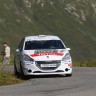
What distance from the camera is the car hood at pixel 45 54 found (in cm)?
2041

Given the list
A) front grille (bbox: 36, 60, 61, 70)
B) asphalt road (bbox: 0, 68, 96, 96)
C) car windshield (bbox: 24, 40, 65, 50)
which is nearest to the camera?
asphalt road (bbox: 0, 68, 96, 96)

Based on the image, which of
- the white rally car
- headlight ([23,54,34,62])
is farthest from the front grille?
headlight ([23,54,34,62])

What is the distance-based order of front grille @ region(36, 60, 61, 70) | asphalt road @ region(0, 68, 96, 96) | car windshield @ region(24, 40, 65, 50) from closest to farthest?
asphalt road @ region(0, 68, 96, 96) → front grille @ region(36, 60, 61, 70) → car windshield @ region(24, 40, 65, 50)

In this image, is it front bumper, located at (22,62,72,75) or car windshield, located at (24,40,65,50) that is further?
car windshield, located at (24,40,65,50)

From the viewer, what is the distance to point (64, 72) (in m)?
20.7

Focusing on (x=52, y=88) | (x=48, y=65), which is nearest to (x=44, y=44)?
(x=48, y=65)

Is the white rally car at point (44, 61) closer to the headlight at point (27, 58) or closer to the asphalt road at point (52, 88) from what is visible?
the headlight at point (27, 58)

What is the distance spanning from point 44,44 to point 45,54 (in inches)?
60.5

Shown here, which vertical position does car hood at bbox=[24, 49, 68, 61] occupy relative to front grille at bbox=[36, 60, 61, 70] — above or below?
above

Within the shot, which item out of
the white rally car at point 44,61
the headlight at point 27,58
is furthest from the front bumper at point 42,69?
the headlight at point 27,58

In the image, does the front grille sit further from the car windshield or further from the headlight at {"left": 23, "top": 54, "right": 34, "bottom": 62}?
the car windshield

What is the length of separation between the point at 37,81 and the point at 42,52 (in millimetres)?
1859

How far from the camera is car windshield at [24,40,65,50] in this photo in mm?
21766

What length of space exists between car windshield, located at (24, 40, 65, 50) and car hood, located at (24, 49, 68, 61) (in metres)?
0.75
